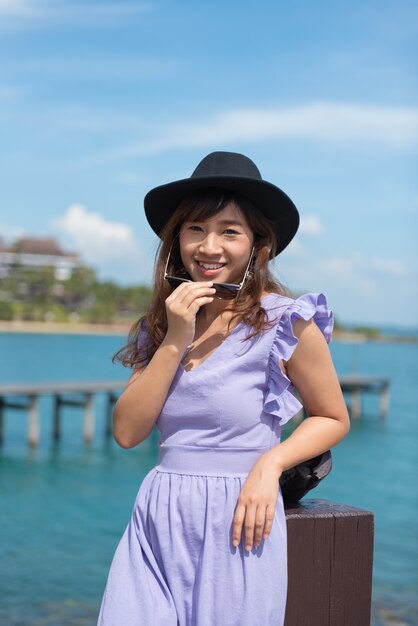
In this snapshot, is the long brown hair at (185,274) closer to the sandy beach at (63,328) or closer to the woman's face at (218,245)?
the woman's face at (218,245)

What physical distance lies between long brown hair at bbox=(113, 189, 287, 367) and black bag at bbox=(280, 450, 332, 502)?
349 millimetres

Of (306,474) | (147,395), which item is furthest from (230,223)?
(306,474)

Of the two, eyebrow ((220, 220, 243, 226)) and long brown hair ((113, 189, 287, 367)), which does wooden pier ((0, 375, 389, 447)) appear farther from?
eyebrow ((220, 220, 243, 226))

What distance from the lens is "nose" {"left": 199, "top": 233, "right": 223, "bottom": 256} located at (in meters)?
2.09

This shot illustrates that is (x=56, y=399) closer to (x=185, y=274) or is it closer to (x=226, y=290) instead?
(x=185, y=274)

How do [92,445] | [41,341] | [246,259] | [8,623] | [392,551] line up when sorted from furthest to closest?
[41,341] < [92,445] < [392,551] < [8,623] < [246,259]

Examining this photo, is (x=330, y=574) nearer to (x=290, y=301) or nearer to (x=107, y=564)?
(x=290, y=301)

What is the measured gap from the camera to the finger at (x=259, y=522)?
1.93 meters

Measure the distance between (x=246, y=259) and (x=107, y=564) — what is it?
1067cm

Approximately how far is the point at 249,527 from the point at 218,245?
2.14 ft

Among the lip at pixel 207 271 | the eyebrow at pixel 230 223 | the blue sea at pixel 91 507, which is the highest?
the eyebrow at pixel 230 223

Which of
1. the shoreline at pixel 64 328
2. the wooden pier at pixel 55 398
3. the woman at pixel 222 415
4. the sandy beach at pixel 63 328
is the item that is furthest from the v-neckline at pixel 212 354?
the sandy beach at pixel 63 328

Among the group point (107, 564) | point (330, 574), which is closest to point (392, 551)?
point (107, 564)

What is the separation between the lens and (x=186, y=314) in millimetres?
2020
